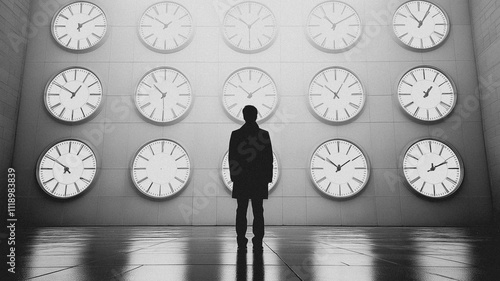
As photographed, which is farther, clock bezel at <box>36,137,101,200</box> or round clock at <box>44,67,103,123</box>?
round clock at <box>44,67,103,123</box>

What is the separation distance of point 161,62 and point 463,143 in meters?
7.36

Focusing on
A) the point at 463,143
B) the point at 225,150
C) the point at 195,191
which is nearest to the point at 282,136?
the point at 225,150

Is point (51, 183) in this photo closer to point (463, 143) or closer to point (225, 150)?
point (225, 150)

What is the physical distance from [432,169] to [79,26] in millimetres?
9049

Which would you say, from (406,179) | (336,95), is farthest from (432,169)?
(336,95)

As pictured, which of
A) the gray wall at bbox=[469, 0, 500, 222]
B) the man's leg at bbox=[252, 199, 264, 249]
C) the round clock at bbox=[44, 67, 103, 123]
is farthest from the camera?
the round clock at bbox=[44, 67, 103, 123]

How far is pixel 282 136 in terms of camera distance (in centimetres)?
775

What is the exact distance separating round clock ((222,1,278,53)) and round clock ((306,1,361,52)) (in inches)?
38.8

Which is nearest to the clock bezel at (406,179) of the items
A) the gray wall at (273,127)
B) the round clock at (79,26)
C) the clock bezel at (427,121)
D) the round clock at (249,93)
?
the gray wall at (273,127)

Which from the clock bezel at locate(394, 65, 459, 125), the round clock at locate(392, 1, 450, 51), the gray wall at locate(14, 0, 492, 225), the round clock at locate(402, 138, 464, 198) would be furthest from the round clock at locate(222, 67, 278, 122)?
the round clock at locate(392, 1, 450, 51)

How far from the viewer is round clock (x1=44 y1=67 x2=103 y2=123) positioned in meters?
7.83

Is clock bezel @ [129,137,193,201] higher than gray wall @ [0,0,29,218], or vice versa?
gray wall @ [0,0,29,218]

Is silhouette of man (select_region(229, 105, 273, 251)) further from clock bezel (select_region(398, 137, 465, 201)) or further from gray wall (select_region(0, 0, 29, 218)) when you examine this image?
gray wall (select_region(0, 0, 29, 218))

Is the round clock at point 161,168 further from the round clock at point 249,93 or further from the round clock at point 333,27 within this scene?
the round clock at point 333,27
